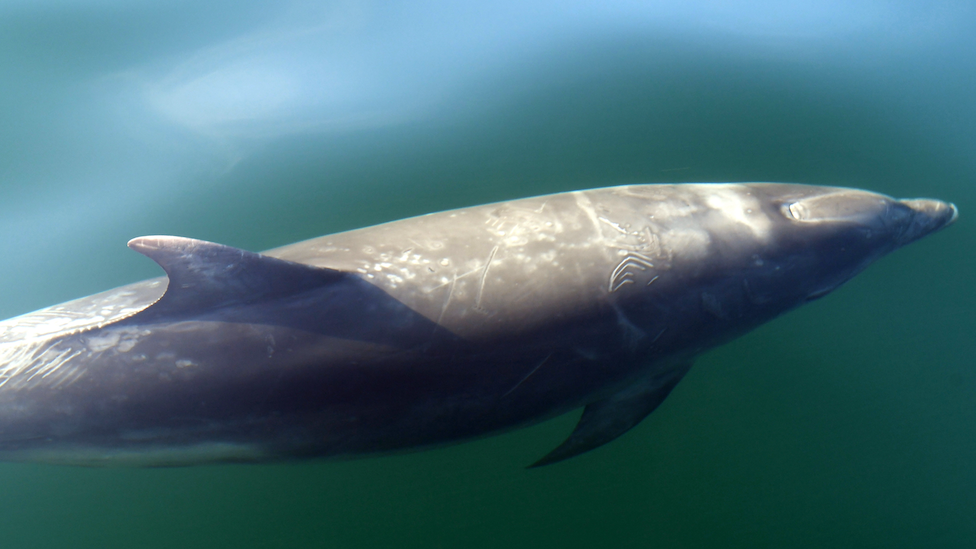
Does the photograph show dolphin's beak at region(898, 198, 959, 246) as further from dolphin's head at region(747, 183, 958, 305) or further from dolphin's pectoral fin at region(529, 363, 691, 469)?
dolphin's pectoral fin at region(529, 363, 691, 469)

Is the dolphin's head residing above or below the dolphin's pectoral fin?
above

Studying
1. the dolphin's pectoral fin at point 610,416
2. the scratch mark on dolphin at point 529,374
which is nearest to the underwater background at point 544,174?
the dolphin's pectoral fin at point 610,416

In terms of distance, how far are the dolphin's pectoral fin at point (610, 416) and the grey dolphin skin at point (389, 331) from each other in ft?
1.53

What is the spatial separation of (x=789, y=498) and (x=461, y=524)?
3.70m

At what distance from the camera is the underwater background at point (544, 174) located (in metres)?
Result: 6.16

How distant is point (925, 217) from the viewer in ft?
17.4

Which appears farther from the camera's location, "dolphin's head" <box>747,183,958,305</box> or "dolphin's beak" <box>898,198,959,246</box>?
"dolphin's beak" <box>898,198,959,246</box>

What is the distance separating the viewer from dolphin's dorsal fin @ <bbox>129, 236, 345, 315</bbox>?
312 centimetres

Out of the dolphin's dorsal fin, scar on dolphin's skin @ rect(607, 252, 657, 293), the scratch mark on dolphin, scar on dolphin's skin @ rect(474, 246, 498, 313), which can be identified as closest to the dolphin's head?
scar on dolphin's skin @ rect(607, 252, 657, 293)

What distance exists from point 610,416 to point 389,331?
2.45 metres

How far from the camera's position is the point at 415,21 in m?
7.51

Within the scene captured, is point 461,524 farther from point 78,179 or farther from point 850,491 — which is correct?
point 78,179

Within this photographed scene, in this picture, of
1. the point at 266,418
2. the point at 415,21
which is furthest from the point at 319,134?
the point at 266,418

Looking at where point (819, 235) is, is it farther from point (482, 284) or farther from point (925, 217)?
point (482, 284)
